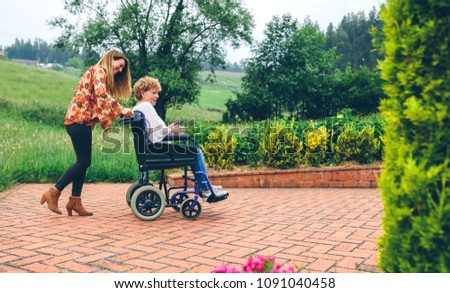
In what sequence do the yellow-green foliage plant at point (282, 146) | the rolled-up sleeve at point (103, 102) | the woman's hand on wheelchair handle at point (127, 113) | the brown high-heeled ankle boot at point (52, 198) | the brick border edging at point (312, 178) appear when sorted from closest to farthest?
the woman's hand on wheelchair handle at point (127, 113)
the rolled-up sleeve at point (103, 102)
the brown high-heeled ankle boot at point (52, 198)
the brick border edging at point (312, 178)
the yellow-green foliage plant at point (282, 146)

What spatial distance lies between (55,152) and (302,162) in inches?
194

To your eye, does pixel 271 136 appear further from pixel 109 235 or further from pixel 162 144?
pixel 109 235

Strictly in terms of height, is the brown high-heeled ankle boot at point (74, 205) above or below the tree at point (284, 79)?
below

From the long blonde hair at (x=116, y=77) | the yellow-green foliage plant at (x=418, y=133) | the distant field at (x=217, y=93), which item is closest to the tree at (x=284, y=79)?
the distant field at (x=217, y=93)

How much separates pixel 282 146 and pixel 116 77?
3885 mm

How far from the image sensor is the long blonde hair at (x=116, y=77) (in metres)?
4.72

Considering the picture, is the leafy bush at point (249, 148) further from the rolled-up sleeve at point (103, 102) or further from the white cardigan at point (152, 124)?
the rolled-up sleeve at point (103, 102)

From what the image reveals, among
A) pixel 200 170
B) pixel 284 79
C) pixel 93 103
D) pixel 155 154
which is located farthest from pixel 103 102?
pixel 284 79

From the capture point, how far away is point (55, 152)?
8.92 meters

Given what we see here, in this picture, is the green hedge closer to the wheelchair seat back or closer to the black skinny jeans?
the wheelchair seat back

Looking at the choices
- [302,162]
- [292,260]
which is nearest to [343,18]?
[302,162]

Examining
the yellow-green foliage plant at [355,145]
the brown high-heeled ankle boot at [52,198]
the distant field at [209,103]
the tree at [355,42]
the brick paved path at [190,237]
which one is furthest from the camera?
the tree at [355,42]

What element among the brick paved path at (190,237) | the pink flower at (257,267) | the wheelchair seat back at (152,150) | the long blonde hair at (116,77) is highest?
the long blonde hair at (116,77)

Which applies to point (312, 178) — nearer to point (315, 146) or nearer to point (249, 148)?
point (315, 146)
